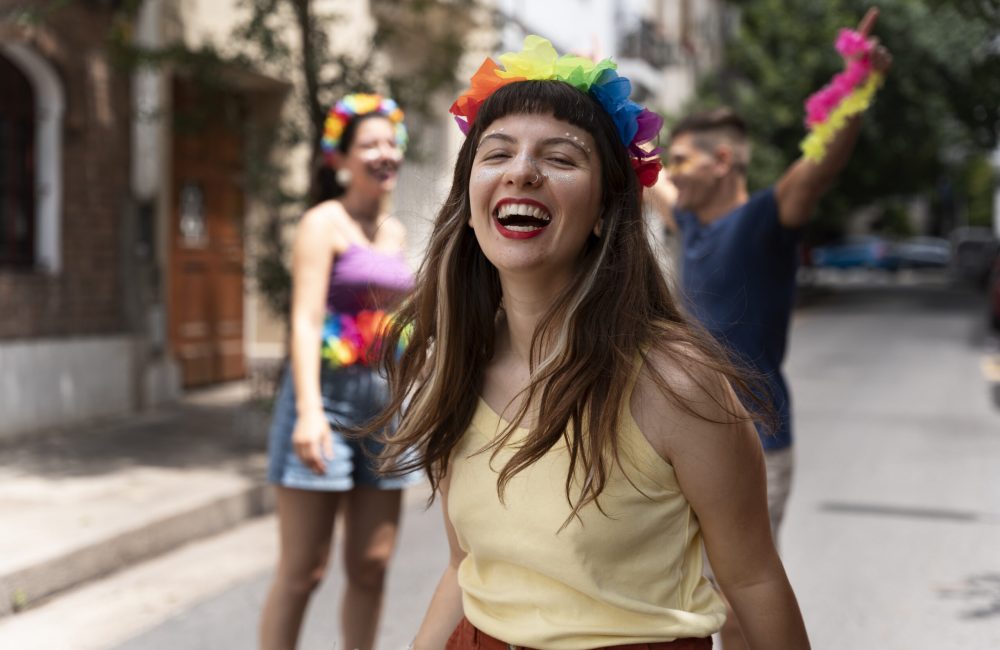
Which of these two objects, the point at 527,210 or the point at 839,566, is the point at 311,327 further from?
the point at 839,566

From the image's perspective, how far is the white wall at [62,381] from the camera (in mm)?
8406

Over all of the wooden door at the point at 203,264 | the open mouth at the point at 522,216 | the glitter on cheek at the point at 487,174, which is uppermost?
the glitter on cheek at the point at 487,174

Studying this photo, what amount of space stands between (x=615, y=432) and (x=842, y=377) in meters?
13.3

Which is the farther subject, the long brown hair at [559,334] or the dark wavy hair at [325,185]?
the dark wavy hair at [325,185]

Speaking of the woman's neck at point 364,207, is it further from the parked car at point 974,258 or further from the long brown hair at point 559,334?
the parked car at point 974,258

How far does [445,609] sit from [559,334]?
55 centimetres

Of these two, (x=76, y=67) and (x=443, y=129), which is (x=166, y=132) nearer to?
(x=76, y=67)

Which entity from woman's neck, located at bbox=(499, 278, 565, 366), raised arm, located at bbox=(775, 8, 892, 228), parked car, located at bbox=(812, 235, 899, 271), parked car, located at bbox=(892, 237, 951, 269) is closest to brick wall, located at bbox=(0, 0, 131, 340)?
raised arm, located at bbox=(775, 8, 892, 228)

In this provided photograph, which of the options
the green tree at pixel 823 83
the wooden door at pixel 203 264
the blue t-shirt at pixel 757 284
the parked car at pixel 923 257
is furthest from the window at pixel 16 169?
the parked car at pixel 923 257

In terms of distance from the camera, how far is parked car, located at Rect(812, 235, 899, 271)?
165 feet

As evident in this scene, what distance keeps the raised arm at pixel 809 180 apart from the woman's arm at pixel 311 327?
1.35 metres

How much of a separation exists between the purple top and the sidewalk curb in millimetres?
2144

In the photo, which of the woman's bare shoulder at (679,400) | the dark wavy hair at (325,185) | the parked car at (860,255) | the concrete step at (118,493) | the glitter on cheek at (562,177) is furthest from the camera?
the parked car at (860,255)

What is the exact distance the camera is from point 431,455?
2.06m
